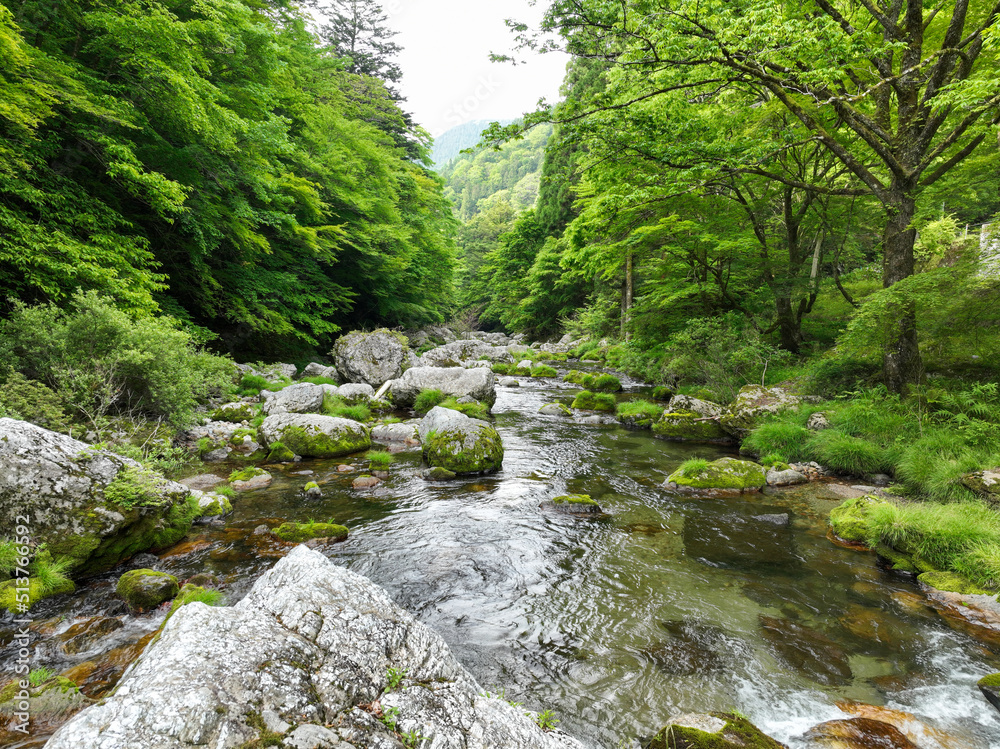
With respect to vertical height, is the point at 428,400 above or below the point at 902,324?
below

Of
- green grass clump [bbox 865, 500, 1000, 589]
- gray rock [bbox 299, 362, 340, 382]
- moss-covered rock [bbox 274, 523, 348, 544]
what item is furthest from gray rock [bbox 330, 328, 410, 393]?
green grass clump [bbox 865, 500, 1000, 589]

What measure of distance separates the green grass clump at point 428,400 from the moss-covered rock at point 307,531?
24.5ft

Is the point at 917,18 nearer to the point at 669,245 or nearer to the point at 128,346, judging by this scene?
the point at 669,245

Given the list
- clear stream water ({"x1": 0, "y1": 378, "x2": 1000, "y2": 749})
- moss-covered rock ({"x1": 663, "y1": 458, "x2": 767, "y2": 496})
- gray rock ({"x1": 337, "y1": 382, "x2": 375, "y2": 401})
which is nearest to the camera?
clear stream water ({"x1": 0, "y1": 378, "x2": 1000, "y2": 749})

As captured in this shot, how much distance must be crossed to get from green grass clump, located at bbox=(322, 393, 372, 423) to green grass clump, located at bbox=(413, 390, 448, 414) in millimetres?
1659

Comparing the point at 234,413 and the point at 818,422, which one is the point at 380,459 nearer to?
the point at 234,413

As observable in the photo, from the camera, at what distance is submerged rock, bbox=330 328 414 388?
16.2 meters

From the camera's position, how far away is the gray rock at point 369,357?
53.3 ft

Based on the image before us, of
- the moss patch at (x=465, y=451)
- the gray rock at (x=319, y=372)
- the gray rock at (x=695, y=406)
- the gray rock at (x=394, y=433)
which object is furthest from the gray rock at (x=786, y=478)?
the gray rock at (x=319, y=372)

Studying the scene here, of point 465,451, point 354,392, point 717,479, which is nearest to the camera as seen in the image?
point 717,479

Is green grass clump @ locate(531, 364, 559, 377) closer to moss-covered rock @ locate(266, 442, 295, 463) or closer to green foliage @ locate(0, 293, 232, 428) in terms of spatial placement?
moss-covered rock @ locate(266, 442, 295, 463)

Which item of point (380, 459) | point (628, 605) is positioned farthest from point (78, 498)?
point (628, 605)

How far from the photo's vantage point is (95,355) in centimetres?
661

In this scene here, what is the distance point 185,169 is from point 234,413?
6.37 metres
